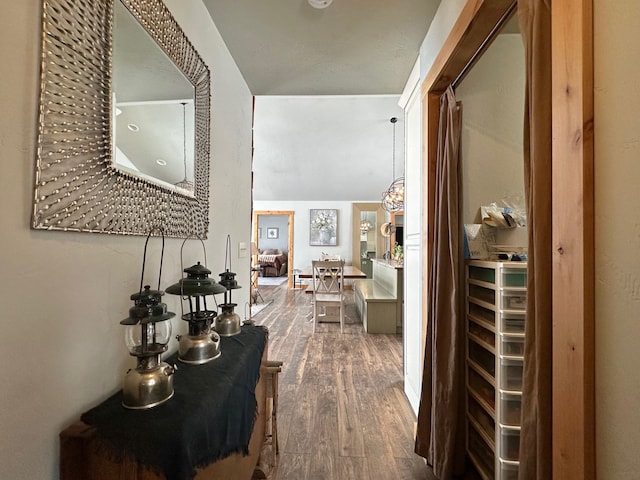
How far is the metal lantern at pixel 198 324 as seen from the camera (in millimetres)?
1025

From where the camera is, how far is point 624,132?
0.57m

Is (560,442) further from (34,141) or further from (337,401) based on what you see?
(337,401)

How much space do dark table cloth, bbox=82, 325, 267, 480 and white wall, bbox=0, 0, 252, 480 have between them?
92 mm

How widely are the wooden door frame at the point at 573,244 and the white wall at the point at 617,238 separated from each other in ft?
0.05

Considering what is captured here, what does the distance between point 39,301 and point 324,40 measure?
190cm

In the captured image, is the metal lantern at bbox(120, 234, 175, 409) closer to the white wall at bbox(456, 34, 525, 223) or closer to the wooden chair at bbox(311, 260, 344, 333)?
the white wall at bbox(456, 34, 525, 223)

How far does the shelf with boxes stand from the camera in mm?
1284

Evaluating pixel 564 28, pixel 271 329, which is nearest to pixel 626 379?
pixel 564 28

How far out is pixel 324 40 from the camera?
70.7 inches

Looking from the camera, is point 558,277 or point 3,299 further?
point 558,277

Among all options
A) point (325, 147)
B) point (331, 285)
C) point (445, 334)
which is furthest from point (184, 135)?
point (325, 147)

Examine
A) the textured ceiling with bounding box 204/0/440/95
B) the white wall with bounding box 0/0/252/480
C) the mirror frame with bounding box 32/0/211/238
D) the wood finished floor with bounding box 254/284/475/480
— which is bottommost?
the wood finished floor with bounding box 254/284/475/480

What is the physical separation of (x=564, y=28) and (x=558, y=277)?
592mm

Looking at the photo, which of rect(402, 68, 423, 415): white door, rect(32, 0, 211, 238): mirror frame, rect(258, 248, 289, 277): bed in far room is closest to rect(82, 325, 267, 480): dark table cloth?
Result: rect(32, 0, 211, 238): mirror frame
